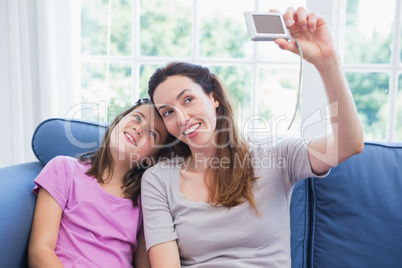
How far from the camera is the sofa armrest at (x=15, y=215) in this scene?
→ 44.9 inches

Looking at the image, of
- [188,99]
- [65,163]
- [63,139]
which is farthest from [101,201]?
[188,99]

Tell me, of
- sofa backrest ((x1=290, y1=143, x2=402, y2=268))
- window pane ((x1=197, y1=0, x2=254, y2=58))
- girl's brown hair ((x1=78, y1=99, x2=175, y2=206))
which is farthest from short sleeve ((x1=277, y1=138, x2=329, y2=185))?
window pane ((x1=197, y1=0, x2=254, y2=58))

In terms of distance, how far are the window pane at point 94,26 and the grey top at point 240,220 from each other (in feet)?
3.70

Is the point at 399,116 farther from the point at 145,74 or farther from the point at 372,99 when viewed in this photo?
the point at 145,74

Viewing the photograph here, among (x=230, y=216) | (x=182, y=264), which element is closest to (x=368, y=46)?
(x=230, y=216)

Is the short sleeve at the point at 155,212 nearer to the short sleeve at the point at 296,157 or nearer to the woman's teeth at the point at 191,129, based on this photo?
the woman's teeth at the point at 191,129

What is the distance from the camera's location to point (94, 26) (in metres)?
2.13

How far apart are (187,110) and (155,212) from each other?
336mm

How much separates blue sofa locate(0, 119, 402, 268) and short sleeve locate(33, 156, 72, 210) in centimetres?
6

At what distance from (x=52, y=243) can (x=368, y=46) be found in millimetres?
1702

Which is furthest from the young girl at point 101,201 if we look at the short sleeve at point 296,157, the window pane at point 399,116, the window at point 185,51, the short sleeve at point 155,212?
the window pane at point 399,116

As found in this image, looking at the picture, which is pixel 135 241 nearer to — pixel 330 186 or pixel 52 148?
pixel 52 148

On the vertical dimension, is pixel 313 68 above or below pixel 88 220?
above

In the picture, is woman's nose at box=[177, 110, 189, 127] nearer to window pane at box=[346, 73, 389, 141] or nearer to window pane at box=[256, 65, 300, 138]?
window pane at box=[256, 65, 300, 138]
